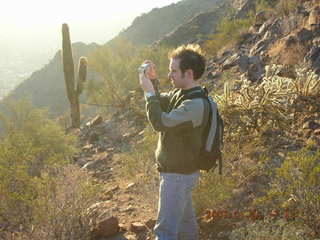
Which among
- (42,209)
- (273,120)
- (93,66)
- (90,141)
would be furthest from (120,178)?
(93,66)

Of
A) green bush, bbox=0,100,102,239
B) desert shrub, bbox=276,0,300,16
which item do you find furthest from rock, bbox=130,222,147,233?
desert shrub, bbox=276,0,300,16

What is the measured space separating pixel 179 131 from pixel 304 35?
8.55 m

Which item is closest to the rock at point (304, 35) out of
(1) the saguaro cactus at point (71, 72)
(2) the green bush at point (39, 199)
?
(2) the green bush at point (39, 199)

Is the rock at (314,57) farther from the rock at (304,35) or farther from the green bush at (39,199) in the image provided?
the green bush at (39,199)

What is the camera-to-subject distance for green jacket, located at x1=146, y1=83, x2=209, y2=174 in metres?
2.81

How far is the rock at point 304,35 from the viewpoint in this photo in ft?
33.6

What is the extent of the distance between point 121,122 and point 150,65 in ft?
31.6

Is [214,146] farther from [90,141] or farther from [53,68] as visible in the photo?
[53,68]

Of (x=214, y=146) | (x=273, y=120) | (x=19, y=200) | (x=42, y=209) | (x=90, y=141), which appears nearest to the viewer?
(x=214, y=146)

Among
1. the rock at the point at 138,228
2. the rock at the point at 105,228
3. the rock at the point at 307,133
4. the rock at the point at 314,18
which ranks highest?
the rock at the point at 314,18

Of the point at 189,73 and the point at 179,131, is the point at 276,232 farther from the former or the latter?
the point at 189,73

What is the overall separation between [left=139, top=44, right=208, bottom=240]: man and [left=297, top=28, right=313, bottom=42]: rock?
7991 millimetres

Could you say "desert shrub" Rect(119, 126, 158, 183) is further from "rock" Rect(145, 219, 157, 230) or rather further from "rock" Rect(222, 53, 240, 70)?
"rock" Rect(222, 53, 240, 70)

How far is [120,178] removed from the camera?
23.6ft
